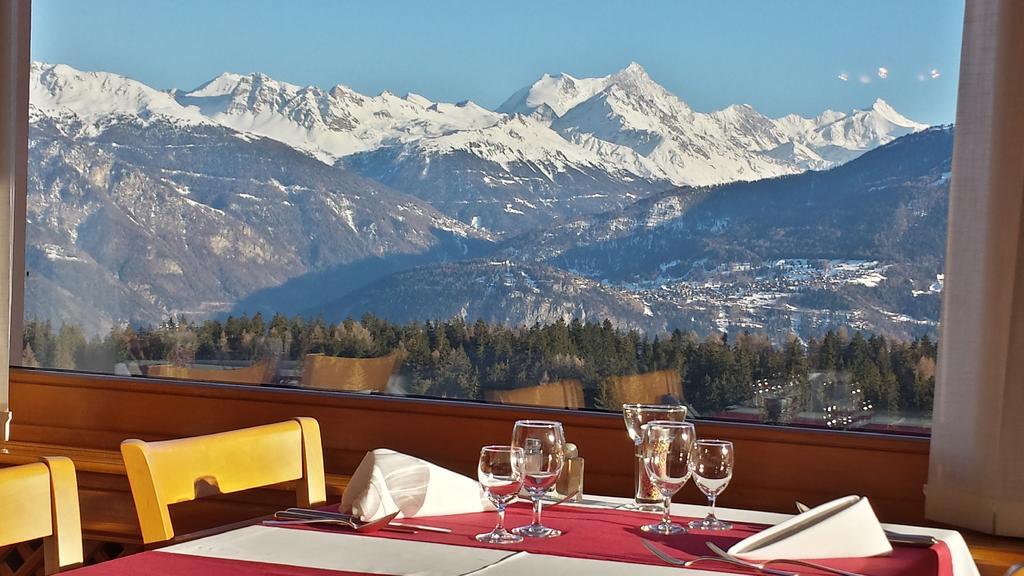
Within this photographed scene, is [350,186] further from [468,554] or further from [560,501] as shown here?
[468,554]

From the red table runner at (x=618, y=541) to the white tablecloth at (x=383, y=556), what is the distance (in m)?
0.04

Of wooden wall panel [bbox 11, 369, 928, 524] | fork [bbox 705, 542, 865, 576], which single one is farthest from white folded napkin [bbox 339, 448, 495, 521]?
wooden wall panel [bbox 11, 369, 928, 524]

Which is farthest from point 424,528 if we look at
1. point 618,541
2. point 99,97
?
point 99,97

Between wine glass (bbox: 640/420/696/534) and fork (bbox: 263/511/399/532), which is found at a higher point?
wine glass (bbox: 640/420/696/534)

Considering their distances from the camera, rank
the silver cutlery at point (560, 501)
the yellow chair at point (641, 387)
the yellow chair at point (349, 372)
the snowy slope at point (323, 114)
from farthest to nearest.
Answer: the snowy slope at point (323, 114), the yellow chair at point (349, 372), the yellow chair at point (641, 387), the silver cutlery at point (560, 501)

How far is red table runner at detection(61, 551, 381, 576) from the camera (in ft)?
3.96

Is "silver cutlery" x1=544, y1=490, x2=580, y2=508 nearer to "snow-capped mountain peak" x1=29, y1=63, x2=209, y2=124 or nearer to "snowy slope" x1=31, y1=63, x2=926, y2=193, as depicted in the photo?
"snowy slope" x1=31, y1=63, x2=926, y2=193

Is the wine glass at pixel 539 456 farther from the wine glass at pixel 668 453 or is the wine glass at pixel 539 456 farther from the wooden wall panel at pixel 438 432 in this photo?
the wooden wall panel at pixel 438 432

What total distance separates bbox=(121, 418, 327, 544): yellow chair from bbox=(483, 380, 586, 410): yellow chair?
2.30 feet

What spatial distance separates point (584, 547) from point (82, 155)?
2273 mm

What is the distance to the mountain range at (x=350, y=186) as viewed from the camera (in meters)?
2.71

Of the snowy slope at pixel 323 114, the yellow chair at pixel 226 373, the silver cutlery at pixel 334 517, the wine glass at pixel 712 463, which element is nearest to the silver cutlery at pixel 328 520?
the silver cutlery at pixel 334 517

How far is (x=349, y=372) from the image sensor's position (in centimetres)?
274

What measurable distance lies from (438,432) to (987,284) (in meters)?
1.17
